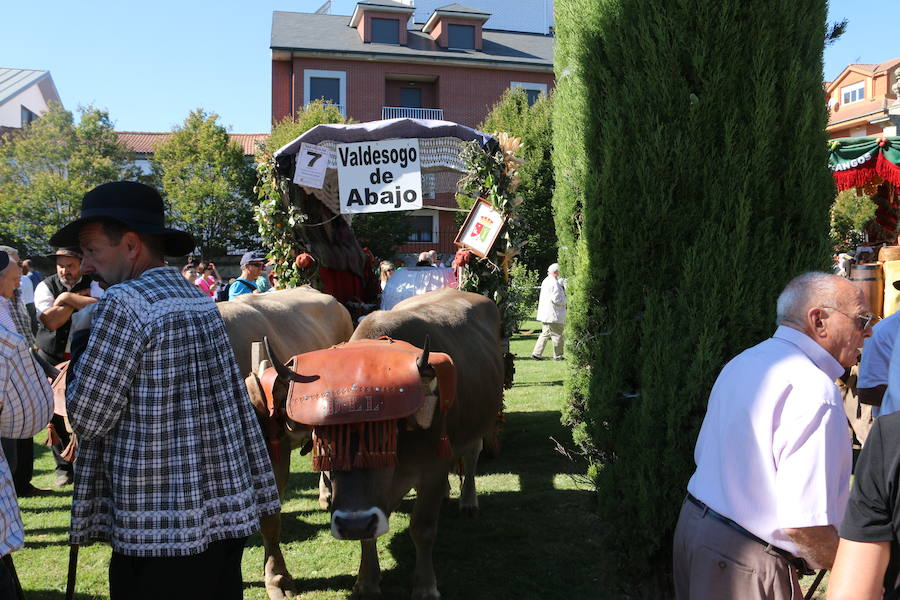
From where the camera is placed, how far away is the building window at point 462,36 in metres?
37.2

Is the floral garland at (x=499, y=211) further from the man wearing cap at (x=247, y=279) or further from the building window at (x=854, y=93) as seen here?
the building window at (x=854, y=93)

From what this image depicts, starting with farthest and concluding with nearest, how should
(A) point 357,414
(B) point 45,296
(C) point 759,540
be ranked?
(B) point 45,296, (A) point 357,414, (C) point 759,540

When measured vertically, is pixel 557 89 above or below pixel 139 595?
above

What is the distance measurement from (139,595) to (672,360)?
9.23 feet

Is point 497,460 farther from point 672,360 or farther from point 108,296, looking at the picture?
point 108,296

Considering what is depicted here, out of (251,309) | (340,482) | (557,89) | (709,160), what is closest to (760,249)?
(709,160)

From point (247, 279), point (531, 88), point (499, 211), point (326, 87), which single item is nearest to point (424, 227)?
point (326, 87)

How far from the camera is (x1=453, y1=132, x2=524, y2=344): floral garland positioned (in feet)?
24.1

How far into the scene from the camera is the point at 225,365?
2.62 m

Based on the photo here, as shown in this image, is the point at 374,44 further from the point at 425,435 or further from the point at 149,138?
the point at 425,435

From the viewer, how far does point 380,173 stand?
24.5 ft

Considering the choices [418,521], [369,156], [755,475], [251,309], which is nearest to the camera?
[755,475]

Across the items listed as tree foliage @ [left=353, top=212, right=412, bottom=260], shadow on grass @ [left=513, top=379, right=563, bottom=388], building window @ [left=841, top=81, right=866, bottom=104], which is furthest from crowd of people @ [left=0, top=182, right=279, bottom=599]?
building window @ [left=841, top=81, right=866, bottom=104]

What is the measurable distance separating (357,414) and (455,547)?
7.92 ft
